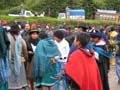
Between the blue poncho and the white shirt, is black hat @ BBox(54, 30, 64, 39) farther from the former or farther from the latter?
the blue poncho

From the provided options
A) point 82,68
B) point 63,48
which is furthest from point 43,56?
point 82,68

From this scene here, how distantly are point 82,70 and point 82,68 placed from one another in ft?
0.10

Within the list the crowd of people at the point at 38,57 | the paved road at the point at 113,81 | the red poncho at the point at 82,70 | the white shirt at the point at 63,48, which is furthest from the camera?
the paved road at the point at 113,81

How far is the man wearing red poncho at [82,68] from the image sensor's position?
7141 millimetres

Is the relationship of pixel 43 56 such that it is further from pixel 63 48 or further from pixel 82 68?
pixel 82 68

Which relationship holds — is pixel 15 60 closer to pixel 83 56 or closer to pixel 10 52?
pixel 10 52

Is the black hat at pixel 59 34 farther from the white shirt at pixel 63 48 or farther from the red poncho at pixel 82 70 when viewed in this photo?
the red poncho at pixel 82 70

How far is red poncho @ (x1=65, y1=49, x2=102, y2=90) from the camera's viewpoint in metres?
7.14

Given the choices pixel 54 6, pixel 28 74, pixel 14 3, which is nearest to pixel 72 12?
pixel 54 6

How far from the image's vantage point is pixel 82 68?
7.20 m

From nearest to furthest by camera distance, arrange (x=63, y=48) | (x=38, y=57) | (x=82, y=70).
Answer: (x=82, y=70) → (x=38, y=57) → (x=63, y=48)

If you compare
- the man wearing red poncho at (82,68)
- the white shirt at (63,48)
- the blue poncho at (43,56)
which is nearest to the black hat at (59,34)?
the white shirt at (63,48)

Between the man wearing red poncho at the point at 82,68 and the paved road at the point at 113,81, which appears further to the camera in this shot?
the paved road at the point at 113,81

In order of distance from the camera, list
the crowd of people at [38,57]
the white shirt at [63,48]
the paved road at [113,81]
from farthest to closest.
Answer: the paved road at [113,81] → the white shirt at [63,48] → the crowd of people at [38,57]
